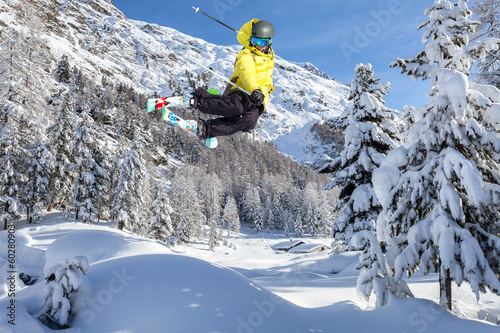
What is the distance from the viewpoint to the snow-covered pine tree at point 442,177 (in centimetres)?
488

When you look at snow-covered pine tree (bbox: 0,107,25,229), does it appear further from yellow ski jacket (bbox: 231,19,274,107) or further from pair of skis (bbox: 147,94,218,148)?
yellow ski jacket (bbox: 231,19,274,107)

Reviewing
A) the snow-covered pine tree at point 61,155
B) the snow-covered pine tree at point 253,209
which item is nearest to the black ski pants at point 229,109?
the snow-covered pine tree at point 61,155

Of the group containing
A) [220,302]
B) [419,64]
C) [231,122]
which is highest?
[419,64]

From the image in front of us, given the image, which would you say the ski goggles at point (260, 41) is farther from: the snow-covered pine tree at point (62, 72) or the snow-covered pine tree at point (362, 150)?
the snow-covered pine tree at point (62, 72)

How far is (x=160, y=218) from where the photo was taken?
33.2 metres

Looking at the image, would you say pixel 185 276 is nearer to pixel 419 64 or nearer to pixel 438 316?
pixel 438 316

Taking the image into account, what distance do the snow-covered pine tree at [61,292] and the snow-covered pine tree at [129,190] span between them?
2669 centimetres

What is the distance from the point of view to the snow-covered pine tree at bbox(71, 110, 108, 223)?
27625mm

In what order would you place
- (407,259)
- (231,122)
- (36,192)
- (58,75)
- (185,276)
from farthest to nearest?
1. (58,75)
2. (36,192)
3. (231,122)
4. (407,259)
5. (185,276)

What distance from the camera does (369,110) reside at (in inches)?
504

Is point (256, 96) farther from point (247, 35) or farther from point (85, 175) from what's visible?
point (85, 175)

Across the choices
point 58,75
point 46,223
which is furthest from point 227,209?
point 58,75

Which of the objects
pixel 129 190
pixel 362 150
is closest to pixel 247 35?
pixel 362 150

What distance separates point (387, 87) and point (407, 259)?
11.0 metres
